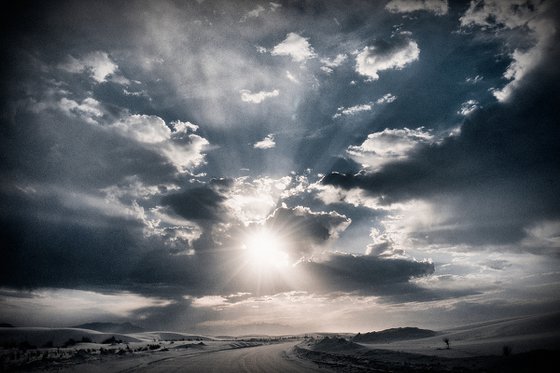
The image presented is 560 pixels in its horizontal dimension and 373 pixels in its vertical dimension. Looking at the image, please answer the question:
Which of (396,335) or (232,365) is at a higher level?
(232,365)

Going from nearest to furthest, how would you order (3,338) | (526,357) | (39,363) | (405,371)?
1. (526,357)
2. (405,371)
3. (39,363)
4. (3,338)

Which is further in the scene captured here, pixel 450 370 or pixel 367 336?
pixel 367 336

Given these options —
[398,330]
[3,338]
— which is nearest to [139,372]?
[3,338]

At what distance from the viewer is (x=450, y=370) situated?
20.5 meters

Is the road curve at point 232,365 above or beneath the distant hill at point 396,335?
above

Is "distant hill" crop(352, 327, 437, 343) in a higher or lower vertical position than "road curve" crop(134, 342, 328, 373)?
lower

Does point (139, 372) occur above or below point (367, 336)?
above

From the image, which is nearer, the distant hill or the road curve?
the road curve

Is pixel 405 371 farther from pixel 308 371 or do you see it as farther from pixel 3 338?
pixel 3 338

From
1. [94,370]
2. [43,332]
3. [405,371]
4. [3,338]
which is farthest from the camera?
[43,332]

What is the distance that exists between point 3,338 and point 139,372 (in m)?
72.4

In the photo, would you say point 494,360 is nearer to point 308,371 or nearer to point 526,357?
point 526,357

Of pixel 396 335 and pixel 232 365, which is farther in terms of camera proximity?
pixel 396 335

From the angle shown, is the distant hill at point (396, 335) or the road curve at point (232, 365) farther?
the distant hill at point (396, 335)
